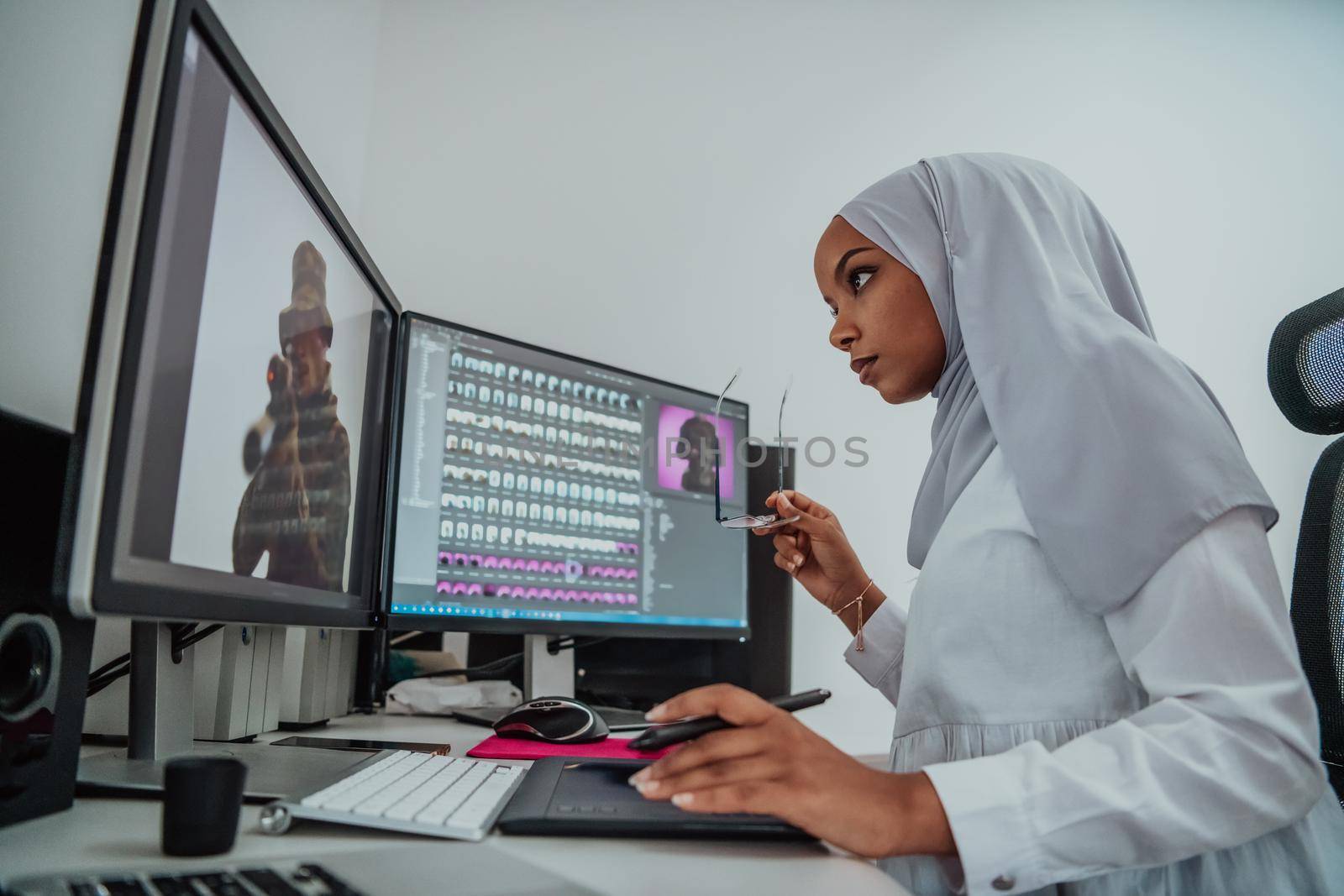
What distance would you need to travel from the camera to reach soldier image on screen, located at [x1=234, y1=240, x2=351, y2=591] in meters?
0.65

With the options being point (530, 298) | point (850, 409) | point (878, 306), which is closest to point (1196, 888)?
point (878, 306)

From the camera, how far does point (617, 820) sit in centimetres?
50

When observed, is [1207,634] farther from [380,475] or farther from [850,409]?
[850,409]

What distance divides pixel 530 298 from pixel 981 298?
1079 millimetres

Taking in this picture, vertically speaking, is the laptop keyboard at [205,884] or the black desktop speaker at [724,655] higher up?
the black desktop speaker at [724,655]

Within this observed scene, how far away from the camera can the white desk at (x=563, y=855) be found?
42 centimetres

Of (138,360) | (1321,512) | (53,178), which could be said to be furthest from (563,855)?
(1321,512)

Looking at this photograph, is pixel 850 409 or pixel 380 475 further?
pixel 850 409

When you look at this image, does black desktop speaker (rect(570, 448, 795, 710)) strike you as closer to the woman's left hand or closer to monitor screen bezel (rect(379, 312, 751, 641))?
monitor screen bezel (rect(379, 312, 751, 641))

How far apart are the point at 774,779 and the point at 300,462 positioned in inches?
20.1

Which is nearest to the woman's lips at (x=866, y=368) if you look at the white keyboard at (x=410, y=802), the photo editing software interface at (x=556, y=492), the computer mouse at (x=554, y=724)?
the photo editing software interface at (x=556, y=492)

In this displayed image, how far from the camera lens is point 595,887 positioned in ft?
1.32

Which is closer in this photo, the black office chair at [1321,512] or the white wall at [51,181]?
the white wall at [51,181]

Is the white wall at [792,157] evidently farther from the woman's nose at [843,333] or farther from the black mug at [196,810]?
the black mug at [196,810]
